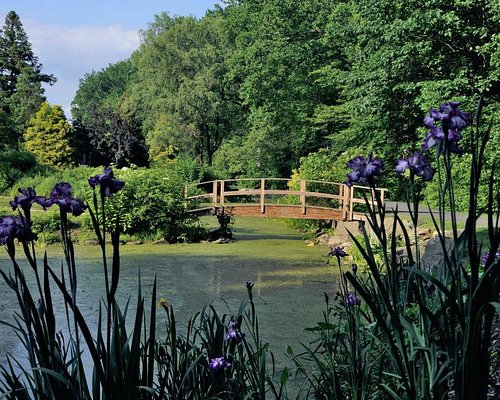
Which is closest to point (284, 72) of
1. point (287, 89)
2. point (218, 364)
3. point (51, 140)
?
point (287, 89)

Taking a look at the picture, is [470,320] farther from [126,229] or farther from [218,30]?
[218,30]

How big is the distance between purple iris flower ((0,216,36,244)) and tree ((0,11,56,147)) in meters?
31.1

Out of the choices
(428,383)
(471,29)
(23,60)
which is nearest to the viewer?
(428,383)

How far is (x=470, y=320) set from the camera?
4.41 ft

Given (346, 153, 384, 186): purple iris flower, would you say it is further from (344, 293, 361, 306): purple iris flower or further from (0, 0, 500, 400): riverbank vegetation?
(344, 293, 361, 306): purple iris flower

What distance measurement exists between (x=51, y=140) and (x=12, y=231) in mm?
23020

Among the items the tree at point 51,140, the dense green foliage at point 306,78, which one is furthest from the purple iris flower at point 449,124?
the tree at point 51,140

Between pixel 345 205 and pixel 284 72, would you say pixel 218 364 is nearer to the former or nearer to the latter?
pixel 345 205

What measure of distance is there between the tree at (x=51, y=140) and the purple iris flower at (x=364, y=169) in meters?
22.4

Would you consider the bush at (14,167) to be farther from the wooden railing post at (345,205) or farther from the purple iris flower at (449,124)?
the purple iris flower at (449,124)

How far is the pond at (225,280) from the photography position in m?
5.46

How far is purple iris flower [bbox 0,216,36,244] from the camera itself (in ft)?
5.17

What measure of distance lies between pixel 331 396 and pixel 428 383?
1.97 feet

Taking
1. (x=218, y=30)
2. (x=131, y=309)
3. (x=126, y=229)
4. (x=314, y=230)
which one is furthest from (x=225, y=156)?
(x=131, y=309)
